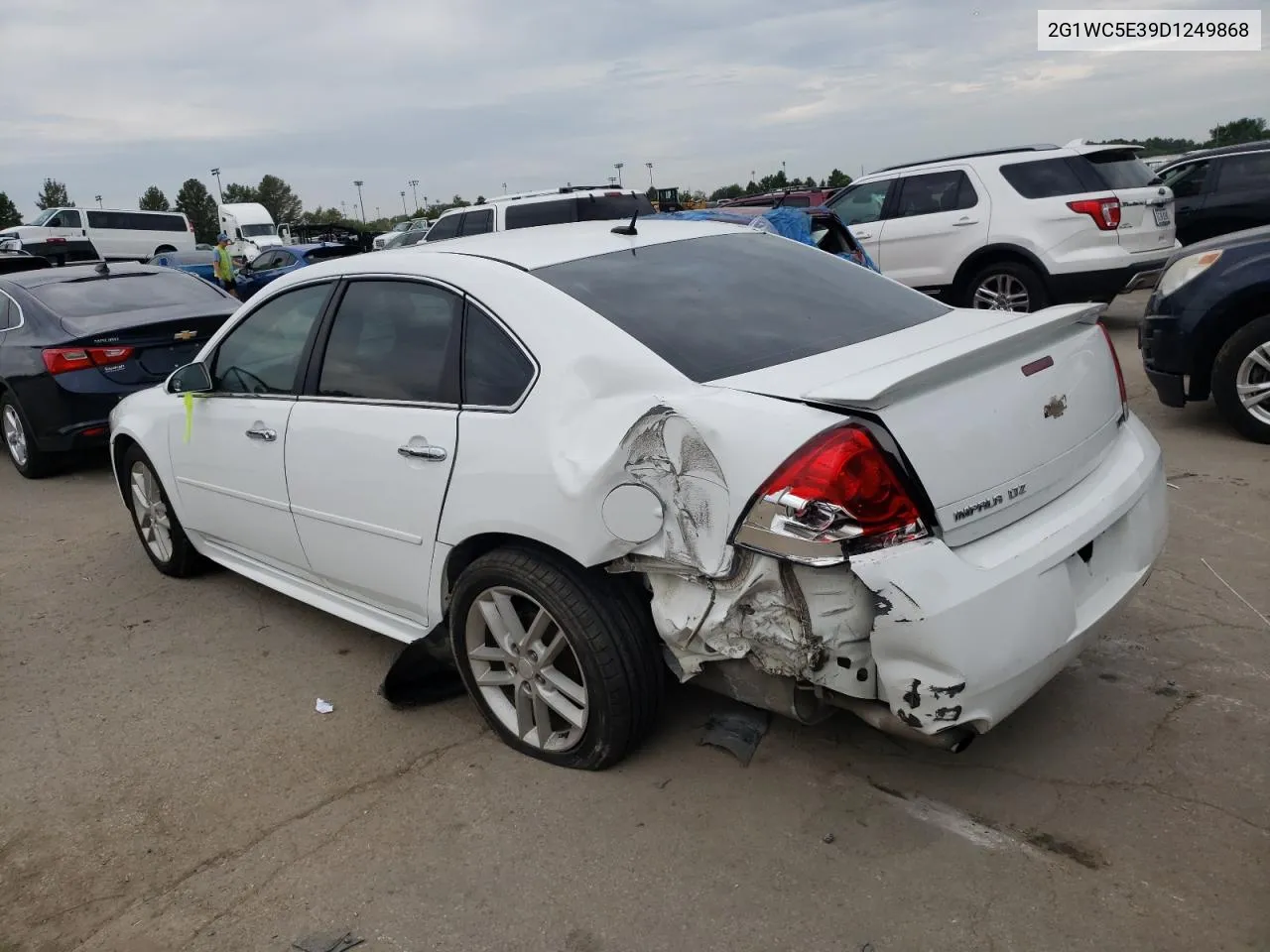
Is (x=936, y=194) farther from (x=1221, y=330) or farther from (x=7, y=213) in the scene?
(x=7, y=213)

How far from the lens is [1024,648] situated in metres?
2.37

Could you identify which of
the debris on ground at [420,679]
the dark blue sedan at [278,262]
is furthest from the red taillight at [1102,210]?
the dark blue sedan at [278,262]

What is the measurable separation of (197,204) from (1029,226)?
252 ft

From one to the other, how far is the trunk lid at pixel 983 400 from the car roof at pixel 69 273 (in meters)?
7.16

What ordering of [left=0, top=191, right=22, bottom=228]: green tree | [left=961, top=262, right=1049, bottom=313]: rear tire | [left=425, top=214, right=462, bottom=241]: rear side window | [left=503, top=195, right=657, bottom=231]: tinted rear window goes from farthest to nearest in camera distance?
1. [left=0, top=191, right=22, bottom=228]: green tree
2. [left=425, top=214, right=462, bottom=241]: rear side window
3. [left=503, top=195, right=657, bottom=231]: tinted rear window
4. [left=961, top=262, right=1049, bottom=313]: rear tire

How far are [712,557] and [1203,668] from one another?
2.00m

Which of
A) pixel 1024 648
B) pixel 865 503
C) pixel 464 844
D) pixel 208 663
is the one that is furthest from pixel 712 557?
pixel 208 663

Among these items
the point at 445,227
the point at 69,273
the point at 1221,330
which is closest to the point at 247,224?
the point at 445,227

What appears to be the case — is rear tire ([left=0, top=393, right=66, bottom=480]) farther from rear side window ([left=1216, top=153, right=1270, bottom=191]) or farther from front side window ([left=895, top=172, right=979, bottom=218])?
rear side window ([left=1216, top=153, right=1270, bottom=191])

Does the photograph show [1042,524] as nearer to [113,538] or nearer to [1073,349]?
[1073,349]

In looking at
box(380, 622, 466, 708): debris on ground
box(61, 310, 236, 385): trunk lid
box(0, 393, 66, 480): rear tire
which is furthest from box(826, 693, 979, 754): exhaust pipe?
box(0, 393, 66, 480): rear tire

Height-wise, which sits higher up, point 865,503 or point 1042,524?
point 865,503

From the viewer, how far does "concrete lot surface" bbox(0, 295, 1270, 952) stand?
2.38 metres

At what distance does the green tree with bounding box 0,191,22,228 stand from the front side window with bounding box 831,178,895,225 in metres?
51.7
